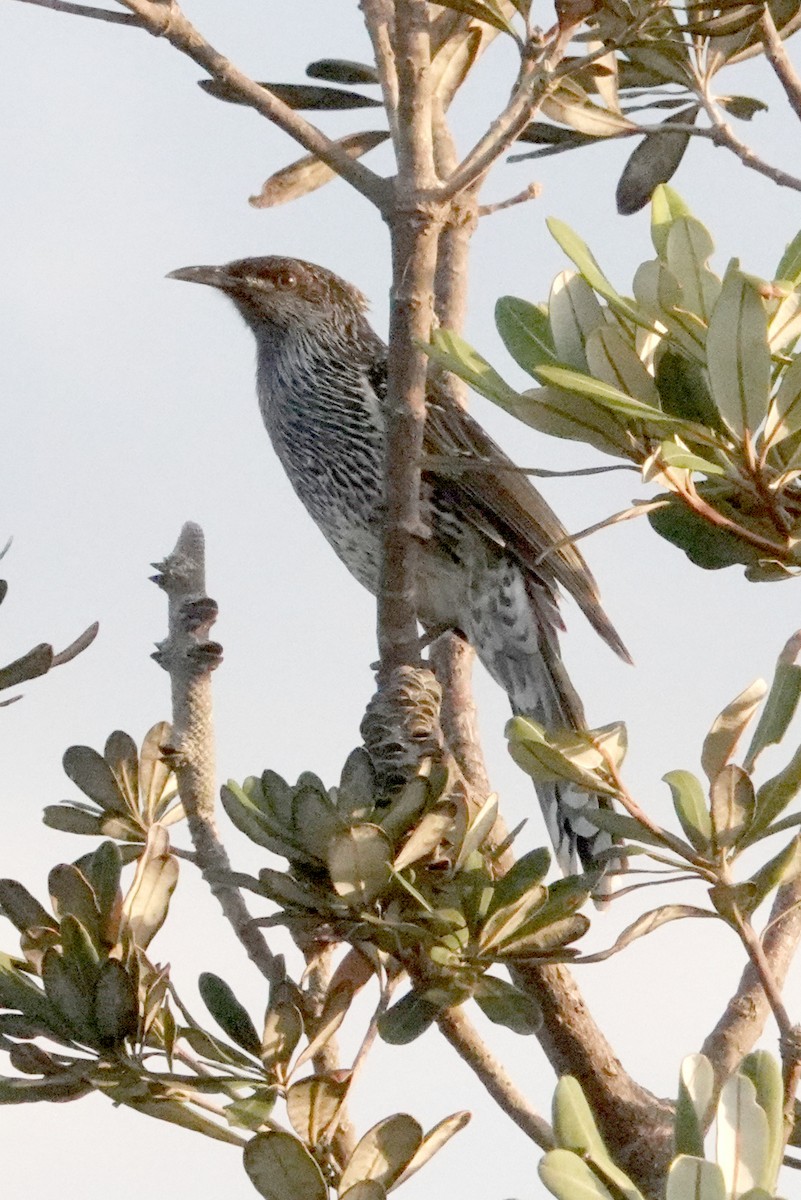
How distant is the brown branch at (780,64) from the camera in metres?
2.35

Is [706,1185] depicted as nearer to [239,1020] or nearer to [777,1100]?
[777,1100]

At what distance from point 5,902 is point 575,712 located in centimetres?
254

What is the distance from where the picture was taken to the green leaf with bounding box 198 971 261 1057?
6.63ft

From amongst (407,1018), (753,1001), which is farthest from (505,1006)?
(753,1001)

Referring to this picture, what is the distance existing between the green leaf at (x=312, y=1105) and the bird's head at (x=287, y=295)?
366 cm

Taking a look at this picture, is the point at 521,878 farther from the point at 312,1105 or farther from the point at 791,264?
the point at 791,264

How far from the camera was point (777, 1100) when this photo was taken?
Result: 62.1 inches

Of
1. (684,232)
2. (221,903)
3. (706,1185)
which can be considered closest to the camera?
(706,1185)

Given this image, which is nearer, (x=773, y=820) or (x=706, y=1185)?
(x=706, y=1185)

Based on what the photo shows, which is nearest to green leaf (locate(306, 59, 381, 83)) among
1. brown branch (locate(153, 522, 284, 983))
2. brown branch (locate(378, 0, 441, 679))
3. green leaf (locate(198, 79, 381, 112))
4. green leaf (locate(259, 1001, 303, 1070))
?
green leaf (locate(198, 79, 381, 112))

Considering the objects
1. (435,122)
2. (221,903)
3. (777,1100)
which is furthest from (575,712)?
(777,1100)

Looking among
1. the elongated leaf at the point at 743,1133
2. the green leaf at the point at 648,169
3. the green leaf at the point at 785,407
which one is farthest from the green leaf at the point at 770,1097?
the green leaf at the point at 648,169

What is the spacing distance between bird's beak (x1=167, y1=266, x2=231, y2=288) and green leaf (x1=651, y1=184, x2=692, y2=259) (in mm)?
3346

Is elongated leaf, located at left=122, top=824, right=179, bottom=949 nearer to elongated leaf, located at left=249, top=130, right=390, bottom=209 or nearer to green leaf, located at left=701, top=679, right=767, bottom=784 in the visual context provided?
green leaf, located at left=701, top=679, right=767, bottom=784
